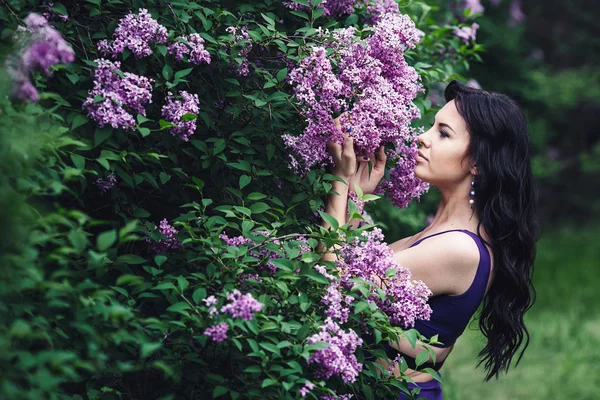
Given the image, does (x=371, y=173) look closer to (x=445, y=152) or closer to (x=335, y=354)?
(x=445, y=152)

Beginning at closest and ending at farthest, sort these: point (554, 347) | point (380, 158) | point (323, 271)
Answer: point (323, 271) < point (380, 158) < point (554, 347)

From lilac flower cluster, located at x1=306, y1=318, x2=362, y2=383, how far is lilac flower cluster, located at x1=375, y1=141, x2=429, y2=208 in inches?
37.7

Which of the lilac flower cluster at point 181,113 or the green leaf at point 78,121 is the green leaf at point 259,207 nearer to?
the lilac flower cluster at point 181,113

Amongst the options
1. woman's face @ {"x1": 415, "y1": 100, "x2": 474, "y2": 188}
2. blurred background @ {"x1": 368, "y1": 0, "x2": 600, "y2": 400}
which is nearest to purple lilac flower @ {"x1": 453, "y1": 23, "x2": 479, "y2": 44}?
woman's face @ {"x1": 415, "y1": 100, "x2": 474, "y2": 188}

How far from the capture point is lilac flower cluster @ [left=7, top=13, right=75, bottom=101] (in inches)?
72.9

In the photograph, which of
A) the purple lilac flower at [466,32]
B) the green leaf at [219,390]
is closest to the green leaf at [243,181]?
the green leaf at [219,390]

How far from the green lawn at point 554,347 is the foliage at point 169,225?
3.40 m

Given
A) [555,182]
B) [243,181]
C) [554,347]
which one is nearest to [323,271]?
[243,181]

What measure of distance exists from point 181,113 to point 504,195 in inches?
56.8

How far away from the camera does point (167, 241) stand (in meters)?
2.33

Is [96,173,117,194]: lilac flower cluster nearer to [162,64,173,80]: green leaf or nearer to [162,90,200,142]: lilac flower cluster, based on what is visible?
[162,90,200,142]: lilac flower cluster

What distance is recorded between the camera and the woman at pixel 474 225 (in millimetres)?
2840

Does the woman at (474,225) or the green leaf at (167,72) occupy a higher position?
the green leaf at (167,72)

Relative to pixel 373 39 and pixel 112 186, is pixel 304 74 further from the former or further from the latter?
pixel 112 186
